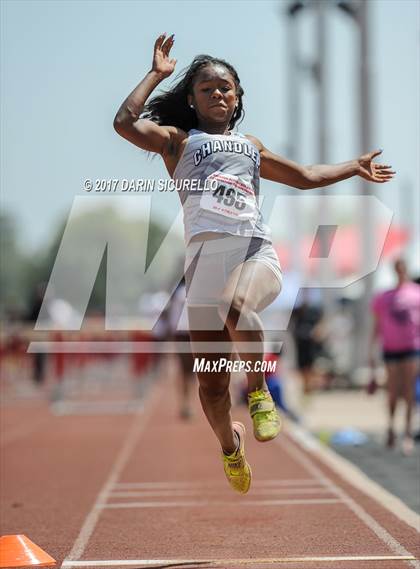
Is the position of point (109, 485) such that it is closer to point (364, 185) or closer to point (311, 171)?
point (311, 171)

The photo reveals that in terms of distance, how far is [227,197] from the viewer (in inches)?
234

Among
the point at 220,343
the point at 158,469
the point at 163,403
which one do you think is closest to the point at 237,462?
the point at 220,343

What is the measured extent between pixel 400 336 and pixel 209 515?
490 cm

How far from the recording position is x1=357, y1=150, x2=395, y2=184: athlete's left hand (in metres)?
6.57

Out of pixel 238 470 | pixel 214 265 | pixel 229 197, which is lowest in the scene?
pixel 238 470

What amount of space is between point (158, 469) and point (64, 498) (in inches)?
81.9

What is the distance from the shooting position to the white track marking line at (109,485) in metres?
6.64

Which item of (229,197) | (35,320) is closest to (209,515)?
(229,197)

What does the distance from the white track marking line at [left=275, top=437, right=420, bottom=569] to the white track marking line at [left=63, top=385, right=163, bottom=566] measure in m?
1.70

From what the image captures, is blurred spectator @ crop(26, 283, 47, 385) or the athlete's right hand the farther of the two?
blurred spectator @ crop(26, 283, 47, 385)

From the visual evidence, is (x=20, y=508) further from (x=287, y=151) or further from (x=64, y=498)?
(x=287, y=151)

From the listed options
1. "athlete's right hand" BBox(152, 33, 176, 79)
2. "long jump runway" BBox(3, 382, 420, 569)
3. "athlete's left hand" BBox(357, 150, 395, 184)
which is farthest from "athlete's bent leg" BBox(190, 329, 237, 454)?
"athlete's right hand" BBox(152, 33, 176, 79)

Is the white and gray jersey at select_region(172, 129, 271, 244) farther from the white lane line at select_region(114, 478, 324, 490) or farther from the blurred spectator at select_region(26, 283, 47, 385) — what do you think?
the blurred spectator at select_region(26, 283, 47, 385)

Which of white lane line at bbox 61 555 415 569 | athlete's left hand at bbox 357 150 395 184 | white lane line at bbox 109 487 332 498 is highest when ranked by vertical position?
athlete's left hand at bbox 357 150 395 184
